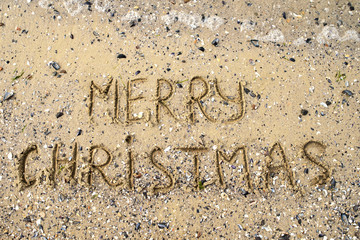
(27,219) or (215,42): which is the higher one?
(215,42)

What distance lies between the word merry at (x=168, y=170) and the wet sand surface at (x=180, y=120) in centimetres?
1

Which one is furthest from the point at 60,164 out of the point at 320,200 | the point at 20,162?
the point at 320,200

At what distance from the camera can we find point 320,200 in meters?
2.85

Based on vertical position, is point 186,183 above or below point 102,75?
below

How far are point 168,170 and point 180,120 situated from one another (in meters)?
0.57

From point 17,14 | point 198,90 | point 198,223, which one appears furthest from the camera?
point 17,14

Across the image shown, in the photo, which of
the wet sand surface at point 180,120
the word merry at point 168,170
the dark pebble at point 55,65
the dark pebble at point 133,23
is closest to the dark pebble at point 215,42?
the wet sand surface at point 180,120

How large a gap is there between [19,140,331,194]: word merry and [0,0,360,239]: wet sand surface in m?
0.01

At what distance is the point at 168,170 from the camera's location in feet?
9.46

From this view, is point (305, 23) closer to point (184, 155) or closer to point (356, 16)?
point (356, 16)

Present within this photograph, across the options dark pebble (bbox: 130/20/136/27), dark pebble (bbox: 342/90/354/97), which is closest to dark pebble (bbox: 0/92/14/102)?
dark pebble (bbox: 130/20/136/27)

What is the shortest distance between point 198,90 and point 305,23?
1.51 metres

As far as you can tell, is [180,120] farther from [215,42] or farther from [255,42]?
[255,42]

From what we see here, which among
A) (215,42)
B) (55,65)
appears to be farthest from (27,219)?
(215,42)
